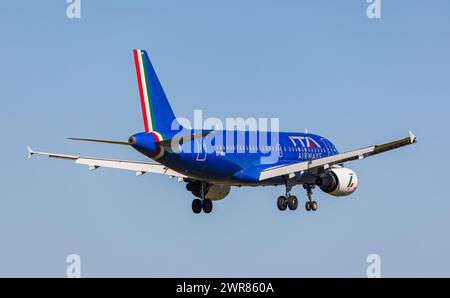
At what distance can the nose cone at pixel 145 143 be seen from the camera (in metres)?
65.0

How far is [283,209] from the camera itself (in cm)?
7469

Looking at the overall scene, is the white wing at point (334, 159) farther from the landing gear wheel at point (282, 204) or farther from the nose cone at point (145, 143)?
the nose cone at point (145, 143)

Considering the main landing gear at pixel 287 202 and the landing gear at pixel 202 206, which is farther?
the landing gear at pixel 202 206

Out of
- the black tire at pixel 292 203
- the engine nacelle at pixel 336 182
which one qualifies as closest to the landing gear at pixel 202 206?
the black tire at pixel 292 203

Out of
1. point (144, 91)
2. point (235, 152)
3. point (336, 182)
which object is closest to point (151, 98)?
point (144, 91)

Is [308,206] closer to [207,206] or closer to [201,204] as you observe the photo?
[207,206]

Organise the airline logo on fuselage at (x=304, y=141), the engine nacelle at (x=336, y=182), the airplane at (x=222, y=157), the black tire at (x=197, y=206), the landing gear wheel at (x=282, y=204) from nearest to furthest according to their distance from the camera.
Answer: the airplane at (x=222, y=157) < the landing gear wheel at (x=282, y=204) < the black tire at (x=197, y=206) < the engine nacelle at (x=336, y=182) < the airline logo on fuselage at (x=304, y=141)

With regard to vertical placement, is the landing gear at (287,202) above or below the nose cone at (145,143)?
below
